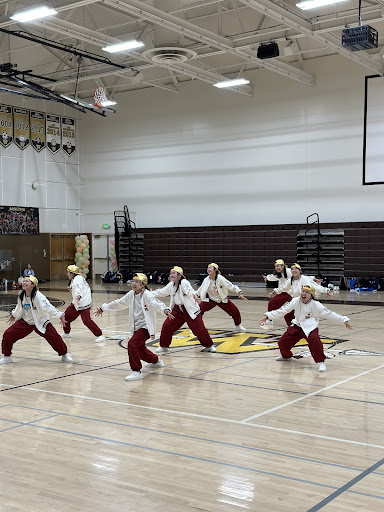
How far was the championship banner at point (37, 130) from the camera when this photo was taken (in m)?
36.1

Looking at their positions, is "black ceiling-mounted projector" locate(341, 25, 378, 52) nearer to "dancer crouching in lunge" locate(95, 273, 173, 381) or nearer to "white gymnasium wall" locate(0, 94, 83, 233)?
"dancer crouching in lunge" locate(95, 273, 173, 381)

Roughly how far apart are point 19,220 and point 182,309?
24.8 metres

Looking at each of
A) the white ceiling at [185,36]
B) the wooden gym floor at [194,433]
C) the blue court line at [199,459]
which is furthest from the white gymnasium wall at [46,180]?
the blue court line at [199,459]

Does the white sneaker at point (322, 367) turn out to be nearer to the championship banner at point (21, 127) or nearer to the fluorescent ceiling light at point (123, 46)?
the fluorescent ceiling light at point (123, 46)

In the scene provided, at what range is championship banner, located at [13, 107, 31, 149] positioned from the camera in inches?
1385

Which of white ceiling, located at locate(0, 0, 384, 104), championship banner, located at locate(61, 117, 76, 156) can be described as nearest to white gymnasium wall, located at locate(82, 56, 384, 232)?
championship banner, located at locate(61, 117, 76, 156)

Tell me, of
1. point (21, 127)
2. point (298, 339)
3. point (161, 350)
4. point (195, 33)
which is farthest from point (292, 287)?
point (21, 127)

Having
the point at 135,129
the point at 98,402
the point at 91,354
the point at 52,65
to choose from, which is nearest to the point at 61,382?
the point at 98,402

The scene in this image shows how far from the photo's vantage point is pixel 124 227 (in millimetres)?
36094

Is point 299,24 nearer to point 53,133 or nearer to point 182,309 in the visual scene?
point 182,309

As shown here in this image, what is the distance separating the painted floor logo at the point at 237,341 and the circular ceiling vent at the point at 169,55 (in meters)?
12.7

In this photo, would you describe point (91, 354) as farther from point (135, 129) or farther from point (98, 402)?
point (135, 129)

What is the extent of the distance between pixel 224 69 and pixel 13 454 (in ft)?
93.7

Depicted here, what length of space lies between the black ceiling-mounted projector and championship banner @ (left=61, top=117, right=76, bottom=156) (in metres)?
24.8
